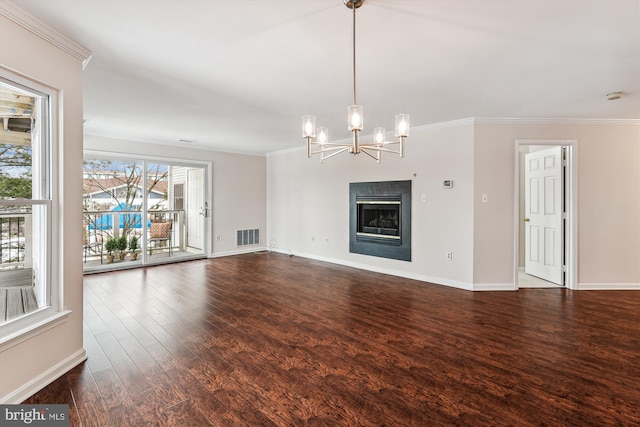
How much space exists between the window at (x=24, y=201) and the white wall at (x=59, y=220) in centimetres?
7

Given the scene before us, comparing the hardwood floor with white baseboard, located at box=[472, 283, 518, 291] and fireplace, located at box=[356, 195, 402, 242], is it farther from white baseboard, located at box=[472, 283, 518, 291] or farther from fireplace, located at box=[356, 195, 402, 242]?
fireplace, located at box=[356, 195, 402, 242]

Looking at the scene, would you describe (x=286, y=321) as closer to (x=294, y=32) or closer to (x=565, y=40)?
(x=294, y=32)

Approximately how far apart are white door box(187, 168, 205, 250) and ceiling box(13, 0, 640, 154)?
2393 millimetres

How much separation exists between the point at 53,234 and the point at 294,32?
2.21 meters

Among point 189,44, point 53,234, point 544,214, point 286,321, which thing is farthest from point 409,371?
point 544,214

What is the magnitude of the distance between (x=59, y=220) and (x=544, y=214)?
603 centimetres

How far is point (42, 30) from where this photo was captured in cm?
200

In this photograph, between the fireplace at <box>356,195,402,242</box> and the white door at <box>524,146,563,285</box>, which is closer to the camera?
the white door at <box>524,146,563,285</box>

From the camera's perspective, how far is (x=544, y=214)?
4840 mm

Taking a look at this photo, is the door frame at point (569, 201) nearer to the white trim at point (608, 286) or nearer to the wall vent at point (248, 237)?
the white trim at point (608, 286)

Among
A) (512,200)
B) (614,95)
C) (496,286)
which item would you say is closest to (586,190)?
(512,200)

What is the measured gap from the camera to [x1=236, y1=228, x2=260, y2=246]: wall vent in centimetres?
722

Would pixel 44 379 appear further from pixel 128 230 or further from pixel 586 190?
pixel 586 190

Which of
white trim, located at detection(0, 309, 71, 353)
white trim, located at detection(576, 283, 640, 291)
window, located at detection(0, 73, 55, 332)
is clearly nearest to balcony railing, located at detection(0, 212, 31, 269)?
window, located at detection(0, 73, 55, 332)
